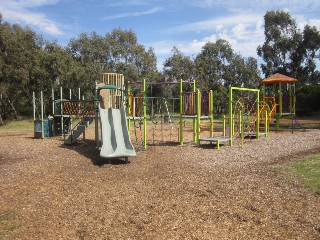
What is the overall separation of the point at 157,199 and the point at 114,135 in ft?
17.1

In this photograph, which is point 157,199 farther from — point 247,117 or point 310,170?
point 247,117

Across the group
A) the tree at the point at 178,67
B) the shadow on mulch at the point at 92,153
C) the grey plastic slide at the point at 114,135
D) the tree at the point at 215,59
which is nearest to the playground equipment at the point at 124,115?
the grey plastic slide at the point at 114,135

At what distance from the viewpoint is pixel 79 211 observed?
610 centimetres

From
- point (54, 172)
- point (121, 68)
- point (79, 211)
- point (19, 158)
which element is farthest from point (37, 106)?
point (79, 211)

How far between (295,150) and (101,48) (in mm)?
37194

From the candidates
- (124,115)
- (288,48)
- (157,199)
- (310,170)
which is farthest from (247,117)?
(288,48)

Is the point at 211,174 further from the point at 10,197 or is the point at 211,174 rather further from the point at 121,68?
the point at 121,68

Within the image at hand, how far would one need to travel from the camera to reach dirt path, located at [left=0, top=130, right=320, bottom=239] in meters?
5.16

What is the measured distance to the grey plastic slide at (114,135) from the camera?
10602 mm

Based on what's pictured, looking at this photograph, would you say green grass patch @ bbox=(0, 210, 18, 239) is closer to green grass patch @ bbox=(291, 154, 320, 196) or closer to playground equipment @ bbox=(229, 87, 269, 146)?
green grass patch @ bbox=(291, 154, 320, 196)

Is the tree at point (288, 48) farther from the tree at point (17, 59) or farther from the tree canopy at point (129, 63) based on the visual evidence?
the tree at point (17, 59)

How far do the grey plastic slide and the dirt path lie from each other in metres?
0.32

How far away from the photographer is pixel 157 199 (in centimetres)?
658

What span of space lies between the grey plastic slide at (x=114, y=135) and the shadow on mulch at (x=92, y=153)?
0.98 feet
